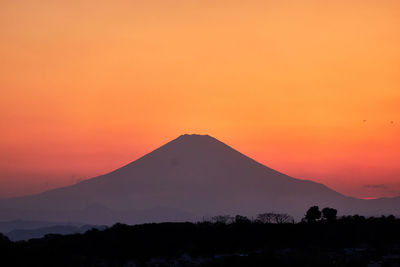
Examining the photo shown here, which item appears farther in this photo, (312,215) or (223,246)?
(312,215)

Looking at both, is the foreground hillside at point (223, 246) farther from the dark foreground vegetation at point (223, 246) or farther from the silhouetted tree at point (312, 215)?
the silhouetted tree at point (312, 215)

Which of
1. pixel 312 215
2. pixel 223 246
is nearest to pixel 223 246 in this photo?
pixel 223 246

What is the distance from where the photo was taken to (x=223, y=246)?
3098 inches

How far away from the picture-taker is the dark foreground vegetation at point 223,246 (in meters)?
66.6

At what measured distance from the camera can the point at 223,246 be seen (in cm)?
7869

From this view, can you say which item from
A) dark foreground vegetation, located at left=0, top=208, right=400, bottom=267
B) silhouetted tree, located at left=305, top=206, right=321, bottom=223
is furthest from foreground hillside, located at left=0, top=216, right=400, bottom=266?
silhouetted tree, located at left=305, top=206, right=321, bottom=223

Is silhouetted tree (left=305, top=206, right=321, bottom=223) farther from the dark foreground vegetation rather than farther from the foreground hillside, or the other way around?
the dark foreground vegetation

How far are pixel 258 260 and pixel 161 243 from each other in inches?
699

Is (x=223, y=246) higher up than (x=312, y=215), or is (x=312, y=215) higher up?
(x=312, y=215)

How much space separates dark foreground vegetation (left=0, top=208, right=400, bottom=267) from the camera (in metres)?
66.6

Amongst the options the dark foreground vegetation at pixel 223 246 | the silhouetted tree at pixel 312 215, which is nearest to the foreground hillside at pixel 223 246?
the dark foreground vegetation at pixel 223 246

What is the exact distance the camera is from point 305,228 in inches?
3487

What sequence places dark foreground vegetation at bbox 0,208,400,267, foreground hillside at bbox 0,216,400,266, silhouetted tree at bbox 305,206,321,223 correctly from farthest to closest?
silhouetted tree at bbox 305,206,321,223 < foreground hillside at bbox 0,216,400,266 < dark foreground vegetation at bbox 0,208,400,267

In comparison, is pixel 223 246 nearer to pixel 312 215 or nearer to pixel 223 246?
pixel 223 246
